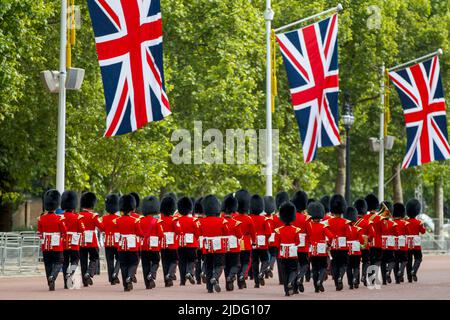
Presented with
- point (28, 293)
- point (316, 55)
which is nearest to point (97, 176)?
point (316, 55)

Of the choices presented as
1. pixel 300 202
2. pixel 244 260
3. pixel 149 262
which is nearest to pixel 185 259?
pixel 149 262

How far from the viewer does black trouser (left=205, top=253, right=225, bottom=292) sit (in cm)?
2234

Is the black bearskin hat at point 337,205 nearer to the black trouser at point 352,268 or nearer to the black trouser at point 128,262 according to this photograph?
the black trouser at point 352,268

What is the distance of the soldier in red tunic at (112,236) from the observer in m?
23.9

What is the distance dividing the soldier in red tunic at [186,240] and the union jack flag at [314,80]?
19.3ft

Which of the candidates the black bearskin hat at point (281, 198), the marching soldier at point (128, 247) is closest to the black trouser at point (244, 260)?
the marching soldier at point (128, 247)

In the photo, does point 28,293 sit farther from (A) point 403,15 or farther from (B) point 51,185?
(A) point 403,15

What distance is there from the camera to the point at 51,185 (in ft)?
130

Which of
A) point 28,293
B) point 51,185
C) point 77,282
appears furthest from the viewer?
point 51,185

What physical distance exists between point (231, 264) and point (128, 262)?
181cm
